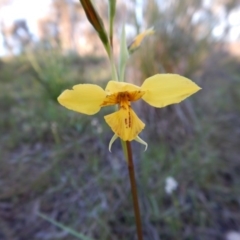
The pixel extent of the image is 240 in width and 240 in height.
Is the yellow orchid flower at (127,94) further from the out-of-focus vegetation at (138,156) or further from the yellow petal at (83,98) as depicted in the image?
the out-of-focus vegetation at (138,156)

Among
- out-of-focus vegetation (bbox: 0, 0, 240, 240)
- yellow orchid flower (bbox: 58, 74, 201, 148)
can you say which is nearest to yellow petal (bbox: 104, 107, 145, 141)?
yellow orchid flower (bbox: 58, 74, 201, 148)

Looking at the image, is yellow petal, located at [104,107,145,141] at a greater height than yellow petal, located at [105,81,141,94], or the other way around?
yellow petal, located at [105,81,141,94]

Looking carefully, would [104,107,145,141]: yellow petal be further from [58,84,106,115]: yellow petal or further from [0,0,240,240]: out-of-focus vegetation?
[0,0,240,240]: out-of-focus vegetation

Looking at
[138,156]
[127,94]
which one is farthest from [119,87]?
[138,156]

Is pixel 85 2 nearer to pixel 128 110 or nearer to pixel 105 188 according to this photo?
pixel 128 110

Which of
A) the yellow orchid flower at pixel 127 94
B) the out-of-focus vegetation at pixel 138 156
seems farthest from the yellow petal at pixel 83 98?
the out-of-focus vegetation at pixel 138 156

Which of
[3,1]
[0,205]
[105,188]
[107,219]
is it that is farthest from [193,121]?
[3,1]

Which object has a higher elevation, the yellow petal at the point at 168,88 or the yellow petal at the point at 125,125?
the yellow petal at the point at 168,88
